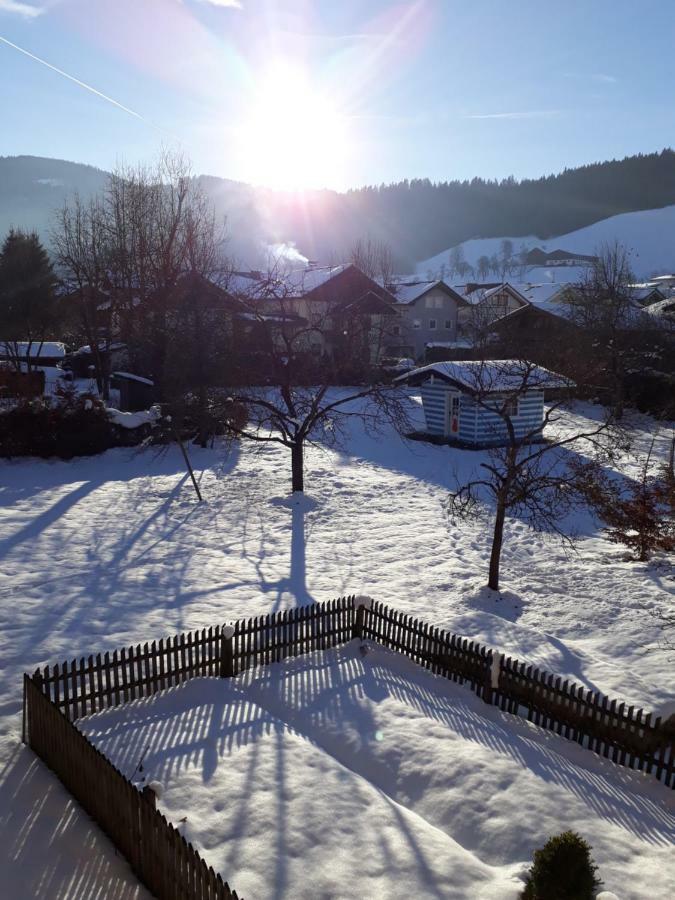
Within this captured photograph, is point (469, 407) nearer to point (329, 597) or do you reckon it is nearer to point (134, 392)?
point (134, 392)

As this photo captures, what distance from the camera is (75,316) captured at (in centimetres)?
4753

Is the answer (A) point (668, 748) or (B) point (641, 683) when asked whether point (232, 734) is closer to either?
(A) point (668, 748)

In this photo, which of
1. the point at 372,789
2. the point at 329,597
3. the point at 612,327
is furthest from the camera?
the point at 612,327

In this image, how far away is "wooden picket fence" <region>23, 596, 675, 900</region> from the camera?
5.74 metres

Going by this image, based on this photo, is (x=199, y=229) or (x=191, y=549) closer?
(x=191, y=549)

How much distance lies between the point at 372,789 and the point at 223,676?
3590 millimetres

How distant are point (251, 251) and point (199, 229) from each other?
376 feet

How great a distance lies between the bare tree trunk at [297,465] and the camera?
21.2 metres

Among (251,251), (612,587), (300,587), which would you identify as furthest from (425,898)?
(251,251)

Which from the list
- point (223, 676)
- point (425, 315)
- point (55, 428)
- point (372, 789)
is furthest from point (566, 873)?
point (425, 315)

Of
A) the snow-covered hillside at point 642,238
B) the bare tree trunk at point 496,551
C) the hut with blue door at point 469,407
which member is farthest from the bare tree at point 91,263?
the snow-covered hillside at point 642,238

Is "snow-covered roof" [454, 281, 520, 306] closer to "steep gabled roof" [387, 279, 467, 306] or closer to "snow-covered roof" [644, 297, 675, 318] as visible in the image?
"steep gabled roof" [387, 279, 467, 306]

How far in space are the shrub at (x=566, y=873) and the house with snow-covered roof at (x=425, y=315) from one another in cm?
5406

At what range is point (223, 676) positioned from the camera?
33.7ft
